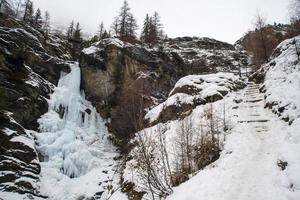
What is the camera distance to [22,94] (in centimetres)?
2214

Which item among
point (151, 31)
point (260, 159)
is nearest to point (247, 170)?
point (260, 159)

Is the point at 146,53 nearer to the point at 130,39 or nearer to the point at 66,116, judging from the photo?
the point at 130,39

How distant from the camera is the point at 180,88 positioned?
21453 mm

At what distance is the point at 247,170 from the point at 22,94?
1895 centimetres

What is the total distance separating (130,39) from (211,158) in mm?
30830

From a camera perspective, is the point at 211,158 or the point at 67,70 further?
the point at 67,70

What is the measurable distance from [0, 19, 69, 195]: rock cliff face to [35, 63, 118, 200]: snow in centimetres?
83

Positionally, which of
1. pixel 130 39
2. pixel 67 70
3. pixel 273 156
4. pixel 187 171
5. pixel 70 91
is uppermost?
pixel 130 39

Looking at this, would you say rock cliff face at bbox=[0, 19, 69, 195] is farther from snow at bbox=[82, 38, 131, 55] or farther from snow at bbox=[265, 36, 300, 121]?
snow at bbox=[265, 36, 300, 121]

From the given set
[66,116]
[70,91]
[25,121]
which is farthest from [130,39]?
[25,121]

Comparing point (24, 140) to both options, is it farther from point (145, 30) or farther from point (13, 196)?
point (145, 30)

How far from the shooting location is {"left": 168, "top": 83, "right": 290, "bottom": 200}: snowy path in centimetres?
792

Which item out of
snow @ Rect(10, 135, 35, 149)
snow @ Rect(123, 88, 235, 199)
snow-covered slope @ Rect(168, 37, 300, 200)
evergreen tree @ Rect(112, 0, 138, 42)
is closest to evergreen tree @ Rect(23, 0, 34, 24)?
evergreen tree @ Rect(112, 0, 138, 42)

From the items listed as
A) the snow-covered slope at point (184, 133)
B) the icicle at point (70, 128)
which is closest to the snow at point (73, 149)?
the icicle at point (70, 128)
